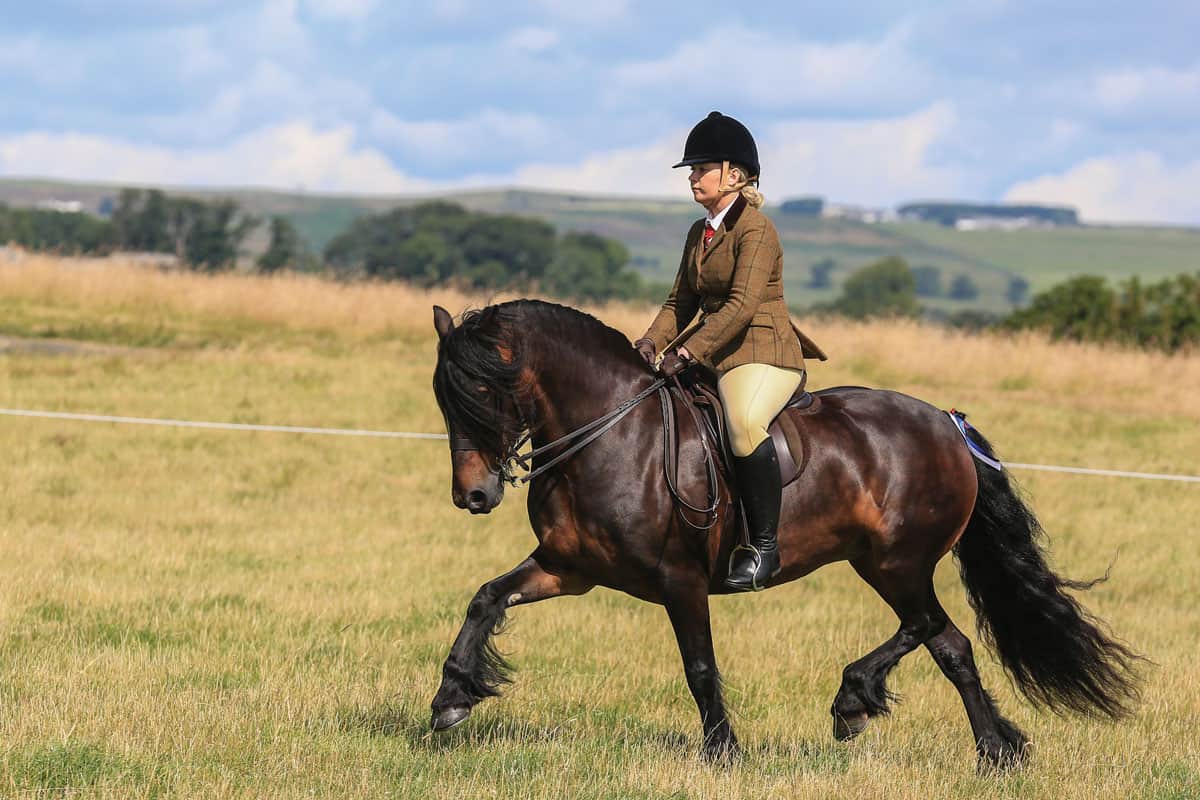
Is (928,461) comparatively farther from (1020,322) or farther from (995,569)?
(1020,322)

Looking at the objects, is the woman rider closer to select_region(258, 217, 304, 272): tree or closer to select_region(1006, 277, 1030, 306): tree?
select_region(258, 217, 304, 272): tree

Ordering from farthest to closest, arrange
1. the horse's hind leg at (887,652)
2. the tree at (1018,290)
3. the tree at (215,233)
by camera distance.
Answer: the tree at (1018,290) → the tree at (215,233) → the horse's hind leg at (887,652)

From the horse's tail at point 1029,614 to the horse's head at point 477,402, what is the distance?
276cm

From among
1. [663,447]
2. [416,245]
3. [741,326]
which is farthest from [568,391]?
[416,245]

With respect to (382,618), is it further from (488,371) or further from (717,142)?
(717,142)

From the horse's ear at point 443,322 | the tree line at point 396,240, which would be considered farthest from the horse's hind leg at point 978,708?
the tree line at point 396,240

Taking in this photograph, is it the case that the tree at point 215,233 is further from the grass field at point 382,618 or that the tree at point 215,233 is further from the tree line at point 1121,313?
the grass field at point 382,618

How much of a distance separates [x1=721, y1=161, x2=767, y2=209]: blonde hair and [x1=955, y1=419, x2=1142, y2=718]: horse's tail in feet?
6.40

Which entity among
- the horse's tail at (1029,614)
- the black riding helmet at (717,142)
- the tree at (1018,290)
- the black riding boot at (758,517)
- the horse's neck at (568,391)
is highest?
the black riding helmet at (717,142)

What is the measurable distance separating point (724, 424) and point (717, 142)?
4.12ft

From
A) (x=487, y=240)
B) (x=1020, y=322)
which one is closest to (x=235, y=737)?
(x=1020, y=322)

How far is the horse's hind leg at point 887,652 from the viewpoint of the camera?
7.37 metres

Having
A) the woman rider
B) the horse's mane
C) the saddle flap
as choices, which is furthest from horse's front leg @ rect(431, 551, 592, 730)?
the saddle flap

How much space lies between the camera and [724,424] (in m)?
6.85
